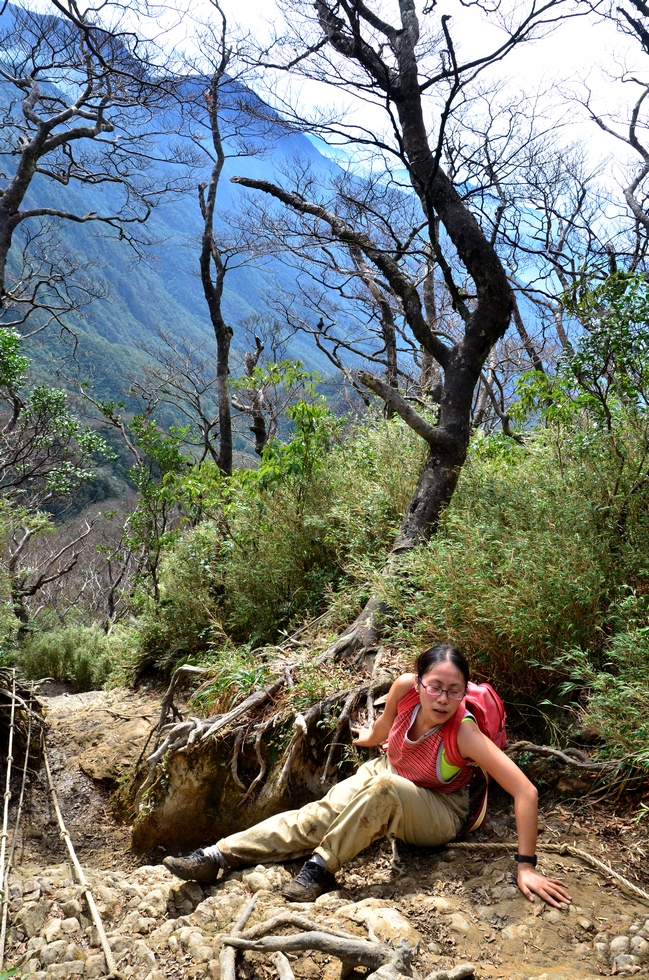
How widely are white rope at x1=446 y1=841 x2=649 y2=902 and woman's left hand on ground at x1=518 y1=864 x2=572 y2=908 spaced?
19cm

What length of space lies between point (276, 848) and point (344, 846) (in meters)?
0.42

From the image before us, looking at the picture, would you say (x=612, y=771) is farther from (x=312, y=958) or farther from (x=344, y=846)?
(x=312, y=958)

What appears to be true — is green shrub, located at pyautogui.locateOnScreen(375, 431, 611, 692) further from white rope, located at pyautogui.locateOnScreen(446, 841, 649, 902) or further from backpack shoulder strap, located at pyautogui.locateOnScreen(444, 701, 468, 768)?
white rope, located at pyautogui.locateOnScreen(446, 841, 649, 902)

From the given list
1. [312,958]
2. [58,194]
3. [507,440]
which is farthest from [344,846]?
[58,194]

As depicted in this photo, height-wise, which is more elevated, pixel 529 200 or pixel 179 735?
pixel 529 200

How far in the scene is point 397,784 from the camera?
9.25ft

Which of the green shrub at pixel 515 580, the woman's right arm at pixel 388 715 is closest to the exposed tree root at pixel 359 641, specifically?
the green shrub at pixel 515 580

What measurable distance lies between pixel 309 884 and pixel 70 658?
821cm

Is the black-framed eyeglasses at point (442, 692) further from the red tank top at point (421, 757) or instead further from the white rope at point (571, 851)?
the white rope at point (571, 851)

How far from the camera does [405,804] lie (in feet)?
9.29

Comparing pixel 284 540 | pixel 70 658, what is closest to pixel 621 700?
pixel 284 540

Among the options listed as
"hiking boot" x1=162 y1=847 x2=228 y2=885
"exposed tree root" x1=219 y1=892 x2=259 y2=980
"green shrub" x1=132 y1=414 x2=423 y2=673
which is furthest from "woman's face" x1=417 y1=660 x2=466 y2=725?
"green shrub" x1=132 y1=414 x2=423 y2=673

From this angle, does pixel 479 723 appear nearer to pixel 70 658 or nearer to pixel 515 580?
pixel 515 580

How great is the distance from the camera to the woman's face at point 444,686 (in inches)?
107
